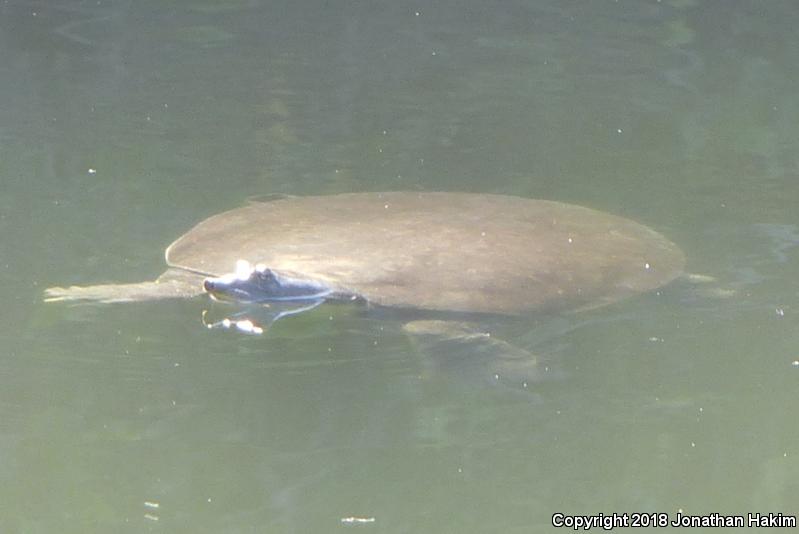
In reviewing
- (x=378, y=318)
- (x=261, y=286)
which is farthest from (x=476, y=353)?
(x=261, y=286)

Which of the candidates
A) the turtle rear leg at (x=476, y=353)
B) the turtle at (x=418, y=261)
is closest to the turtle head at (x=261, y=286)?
the turtle at (x=418, y=261)

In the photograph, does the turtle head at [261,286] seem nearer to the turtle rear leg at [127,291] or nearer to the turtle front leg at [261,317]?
the turtle front leg at [261,317]

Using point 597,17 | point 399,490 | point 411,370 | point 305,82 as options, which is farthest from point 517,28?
point 399,490

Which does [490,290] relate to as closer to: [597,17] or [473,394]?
[473,394]

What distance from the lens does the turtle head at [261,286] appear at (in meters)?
3.38

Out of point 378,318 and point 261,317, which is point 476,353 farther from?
point 261,317

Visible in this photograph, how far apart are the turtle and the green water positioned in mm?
78

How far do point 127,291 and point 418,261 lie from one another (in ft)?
2.66

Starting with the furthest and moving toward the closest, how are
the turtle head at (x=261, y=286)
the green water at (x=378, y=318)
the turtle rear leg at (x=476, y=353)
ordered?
the turtle head at (x=261, y=286) → the turtle rear leg at (x=476, y=353) → the green water at (x=378, y=318)

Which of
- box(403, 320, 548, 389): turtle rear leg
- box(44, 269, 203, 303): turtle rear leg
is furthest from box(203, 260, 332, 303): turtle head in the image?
box(403, 320, 548, 389): turtle rear leg

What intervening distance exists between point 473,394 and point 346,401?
1.04 feet

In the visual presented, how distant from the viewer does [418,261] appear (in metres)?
3.56

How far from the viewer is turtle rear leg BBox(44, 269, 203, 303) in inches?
136

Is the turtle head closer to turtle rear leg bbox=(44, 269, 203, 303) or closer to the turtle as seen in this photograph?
the turtle
